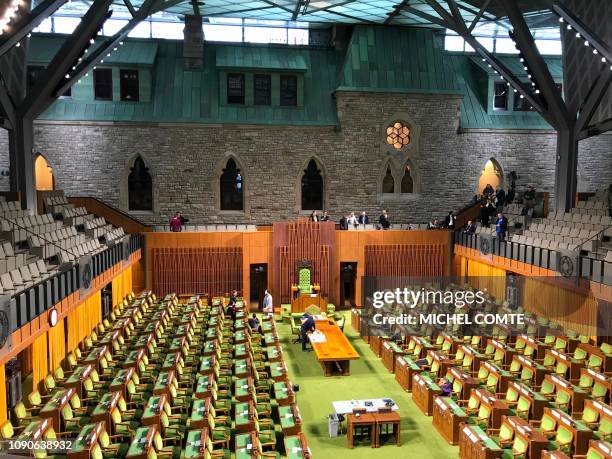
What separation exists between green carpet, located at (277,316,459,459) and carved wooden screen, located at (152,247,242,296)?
17.3 ft

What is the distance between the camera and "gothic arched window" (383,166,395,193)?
2817 cm

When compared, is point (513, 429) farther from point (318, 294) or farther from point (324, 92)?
point (324, 92)

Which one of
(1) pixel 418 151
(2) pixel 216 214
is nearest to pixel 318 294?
(2) pixel 216 214

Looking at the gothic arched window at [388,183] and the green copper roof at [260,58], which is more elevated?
the green copper roof at [260,58]

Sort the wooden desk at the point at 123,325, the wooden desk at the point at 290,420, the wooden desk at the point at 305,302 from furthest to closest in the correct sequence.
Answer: the wooden desk at the point at 305,302 < the wooden desk at the point at 123,325 < the wooden desk at the point at 290,420

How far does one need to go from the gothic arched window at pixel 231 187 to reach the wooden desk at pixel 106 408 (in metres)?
15.4

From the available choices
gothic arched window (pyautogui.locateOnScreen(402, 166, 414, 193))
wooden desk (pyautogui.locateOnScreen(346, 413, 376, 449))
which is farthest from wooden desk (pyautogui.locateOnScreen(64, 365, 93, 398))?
gothic arched window (pyautogui.locateOnScreen(402, 166, 414, 193))

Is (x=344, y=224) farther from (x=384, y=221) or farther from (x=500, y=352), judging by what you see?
(x=500, y=352)

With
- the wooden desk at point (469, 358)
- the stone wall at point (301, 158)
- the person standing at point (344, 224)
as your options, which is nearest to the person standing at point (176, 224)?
the stone wall at point (301, 158)

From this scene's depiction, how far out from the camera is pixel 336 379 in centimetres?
1680

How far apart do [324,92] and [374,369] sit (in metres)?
15.4

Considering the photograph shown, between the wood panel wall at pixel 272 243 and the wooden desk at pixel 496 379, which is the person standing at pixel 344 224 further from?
the wooden desk at pixel 496 379

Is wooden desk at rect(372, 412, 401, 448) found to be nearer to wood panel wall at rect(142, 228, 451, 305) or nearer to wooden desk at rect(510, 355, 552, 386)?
wooden desk at rect(510, 355, 552, 386)

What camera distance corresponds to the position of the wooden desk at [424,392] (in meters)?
13.9
